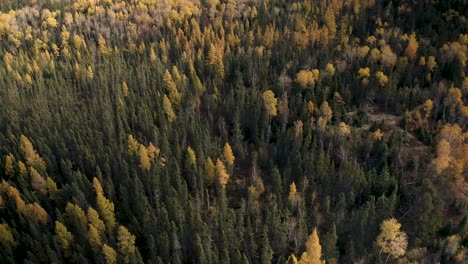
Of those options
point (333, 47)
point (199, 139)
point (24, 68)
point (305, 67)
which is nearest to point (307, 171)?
point (199, 139)

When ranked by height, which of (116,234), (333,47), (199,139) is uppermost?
(333,47)

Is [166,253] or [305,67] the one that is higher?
[305,67]

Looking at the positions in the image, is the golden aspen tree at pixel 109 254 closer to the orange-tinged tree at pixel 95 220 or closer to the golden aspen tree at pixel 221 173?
the orange-tinged tree at pixel 95 220

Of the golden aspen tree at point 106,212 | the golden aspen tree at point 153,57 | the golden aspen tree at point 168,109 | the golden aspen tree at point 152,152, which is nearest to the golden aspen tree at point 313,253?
the golden aspen tree at point 106,212

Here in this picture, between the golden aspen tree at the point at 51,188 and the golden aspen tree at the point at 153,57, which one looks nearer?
the golden aspen tree at the point at 51,188

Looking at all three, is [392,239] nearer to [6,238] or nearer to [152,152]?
[152,152]

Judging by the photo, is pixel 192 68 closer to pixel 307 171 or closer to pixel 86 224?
pixel 307 171

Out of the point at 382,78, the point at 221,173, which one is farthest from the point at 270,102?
the point at 382,78
